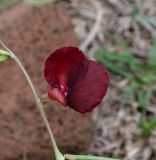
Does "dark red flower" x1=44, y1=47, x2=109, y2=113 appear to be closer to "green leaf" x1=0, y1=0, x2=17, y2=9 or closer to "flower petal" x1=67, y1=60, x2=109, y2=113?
"flower petal" x1=67, y1=60, x2=109, y2=113

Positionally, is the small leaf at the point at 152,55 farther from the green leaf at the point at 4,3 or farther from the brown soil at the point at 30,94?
the green leaf at the point at 4,3

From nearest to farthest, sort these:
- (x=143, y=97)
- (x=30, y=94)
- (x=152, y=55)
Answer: (x=30, y=94)
(x=143, y=97)
(x=152, y=55)

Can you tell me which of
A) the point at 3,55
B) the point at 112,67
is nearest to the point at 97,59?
the point at 112,67

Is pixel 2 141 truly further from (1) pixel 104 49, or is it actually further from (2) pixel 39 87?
(1) pixel 104 49

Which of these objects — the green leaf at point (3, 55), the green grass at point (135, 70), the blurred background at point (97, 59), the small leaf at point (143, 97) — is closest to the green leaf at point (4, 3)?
the blurred background at point (97, 59)

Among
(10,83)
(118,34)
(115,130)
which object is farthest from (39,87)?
(118,34)

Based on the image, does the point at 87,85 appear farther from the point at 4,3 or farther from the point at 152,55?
the point at 152,55

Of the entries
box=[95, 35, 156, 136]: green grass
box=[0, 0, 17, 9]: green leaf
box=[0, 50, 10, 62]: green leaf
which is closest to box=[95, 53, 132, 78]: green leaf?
box=[95, 35, 156, 136]: green grass
